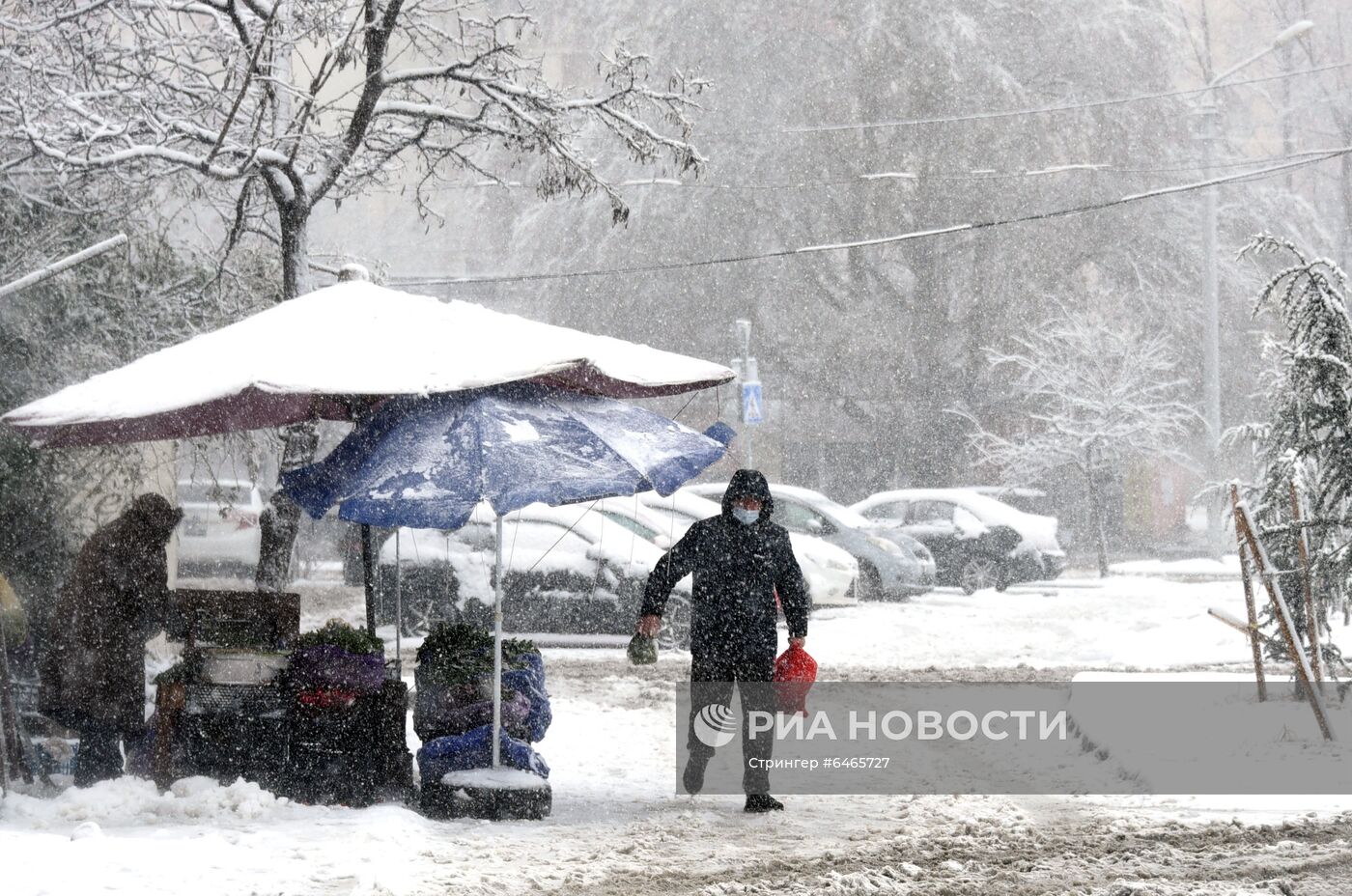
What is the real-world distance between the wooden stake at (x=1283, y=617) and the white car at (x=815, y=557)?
8.49 m

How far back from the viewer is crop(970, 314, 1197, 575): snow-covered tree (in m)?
29.1

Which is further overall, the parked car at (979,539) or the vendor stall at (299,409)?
the parked car at (979,539)

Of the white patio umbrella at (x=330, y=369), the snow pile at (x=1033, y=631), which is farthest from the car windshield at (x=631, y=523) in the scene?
the white patio umbrella at (x=330, y=369)

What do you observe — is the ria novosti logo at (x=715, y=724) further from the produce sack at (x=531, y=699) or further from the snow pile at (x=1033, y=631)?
the snow pile at (x=1033, y=631)

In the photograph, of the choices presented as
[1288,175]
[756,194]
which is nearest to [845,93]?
[756,194]

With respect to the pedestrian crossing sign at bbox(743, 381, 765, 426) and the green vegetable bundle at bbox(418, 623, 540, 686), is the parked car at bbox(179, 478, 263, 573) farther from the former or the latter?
the green vegetable bundle at bbox(418, 623, 540, 686)

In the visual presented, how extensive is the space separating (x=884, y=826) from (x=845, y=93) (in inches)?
1044

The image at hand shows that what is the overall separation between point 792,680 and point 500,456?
2.05m

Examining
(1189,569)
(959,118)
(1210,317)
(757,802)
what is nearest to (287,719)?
(757,802)

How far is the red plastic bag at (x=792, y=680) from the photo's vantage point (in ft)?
26.8

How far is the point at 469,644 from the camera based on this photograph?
8.47 meters

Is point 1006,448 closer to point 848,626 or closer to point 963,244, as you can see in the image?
point 963,244

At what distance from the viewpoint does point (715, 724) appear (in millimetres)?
8258

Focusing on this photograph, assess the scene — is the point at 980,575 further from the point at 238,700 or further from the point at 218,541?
the point at 238,700
